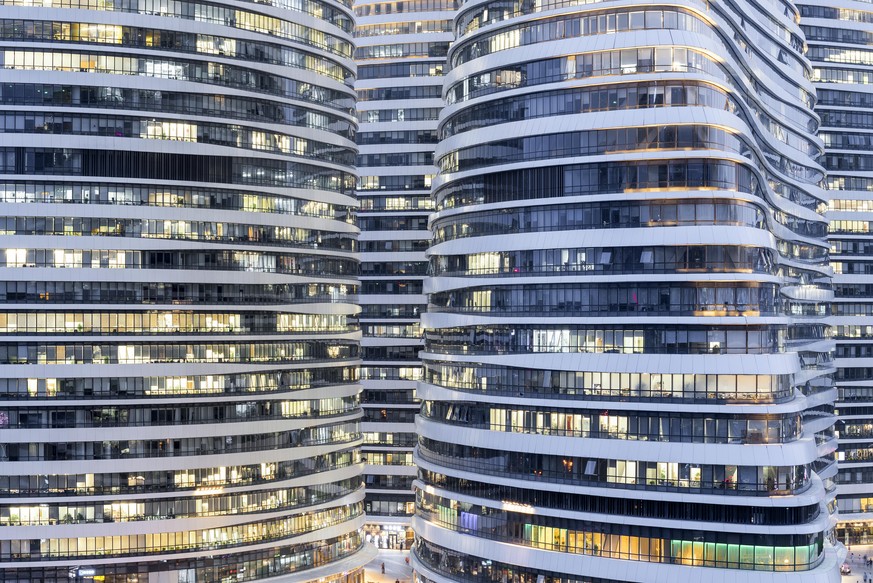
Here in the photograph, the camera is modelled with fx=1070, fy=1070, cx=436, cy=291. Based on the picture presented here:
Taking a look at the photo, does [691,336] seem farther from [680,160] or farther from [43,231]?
[43,231]

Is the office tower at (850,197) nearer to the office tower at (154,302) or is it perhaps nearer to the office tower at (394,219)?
the office tower at (394,219)

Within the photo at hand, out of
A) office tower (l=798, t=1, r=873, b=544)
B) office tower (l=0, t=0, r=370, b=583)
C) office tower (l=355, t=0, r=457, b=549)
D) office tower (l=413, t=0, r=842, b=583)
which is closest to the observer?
office tower (l=413, t=0, r=842, b=583)

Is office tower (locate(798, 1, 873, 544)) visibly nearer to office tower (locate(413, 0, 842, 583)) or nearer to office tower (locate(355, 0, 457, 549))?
office tower (locate(355, 0, 457, 549))

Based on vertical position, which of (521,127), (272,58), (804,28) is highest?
(804,28)

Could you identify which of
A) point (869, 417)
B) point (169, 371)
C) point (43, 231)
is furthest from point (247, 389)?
point (869, 417)

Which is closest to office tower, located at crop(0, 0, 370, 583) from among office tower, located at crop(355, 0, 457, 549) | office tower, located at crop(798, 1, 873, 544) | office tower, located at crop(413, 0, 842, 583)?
office tower, located at crop(413, 0, 842, 583)

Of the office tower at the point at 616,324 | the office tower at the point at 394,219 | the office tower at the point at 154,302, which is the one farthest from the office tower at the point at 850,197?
the office tower at the point at 154,302
